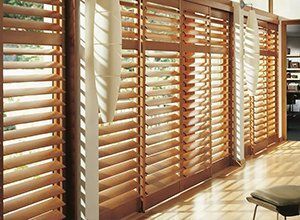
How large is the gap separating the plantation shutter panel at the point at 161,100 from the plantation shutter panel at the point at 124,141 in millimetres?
118

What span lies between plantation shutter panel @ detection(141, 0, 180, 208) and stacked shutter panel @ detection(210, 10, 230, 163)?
3.15ft

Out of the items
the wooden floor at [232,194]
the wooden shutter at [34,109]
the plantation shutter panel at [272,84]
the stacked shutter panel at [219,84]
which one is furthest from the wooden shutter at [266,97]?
the wooden shutter at [34,109]

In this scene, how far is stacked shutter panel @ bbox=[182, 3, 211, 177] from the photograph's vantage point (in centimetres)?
497

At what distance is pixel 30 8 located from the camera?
3.06 metres

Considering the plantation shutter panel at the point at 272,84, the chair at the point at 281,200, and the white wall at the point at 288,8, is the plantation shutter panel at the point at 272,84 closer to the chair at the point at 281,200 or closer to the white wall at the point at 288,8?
the white wall at the point at 288,8

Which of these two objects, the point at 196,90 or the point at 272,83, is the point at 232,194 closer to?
the point at 196,90

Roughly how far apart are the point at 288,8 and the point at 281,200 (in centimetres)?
542

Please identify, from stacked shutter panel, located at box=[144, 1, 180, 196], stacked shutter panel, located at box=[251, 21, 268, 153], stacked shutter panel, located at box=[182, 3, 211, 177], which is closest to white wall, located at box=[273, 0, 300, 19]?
stacked shutter panel, located at box=[251, 21, 268, 153]

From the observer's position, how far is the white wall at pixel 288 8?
7.96m

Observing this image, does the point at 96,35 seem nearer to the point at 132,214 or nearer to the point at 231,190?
the point at 132,214

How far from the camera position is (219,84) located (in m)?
5.93

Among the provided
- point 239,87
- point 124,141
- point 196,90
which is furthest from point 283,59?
point 124,141

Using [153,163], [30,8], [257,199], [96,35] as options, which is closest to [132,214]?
[153,163]

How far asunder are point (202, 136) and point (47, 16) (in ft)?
8.33
